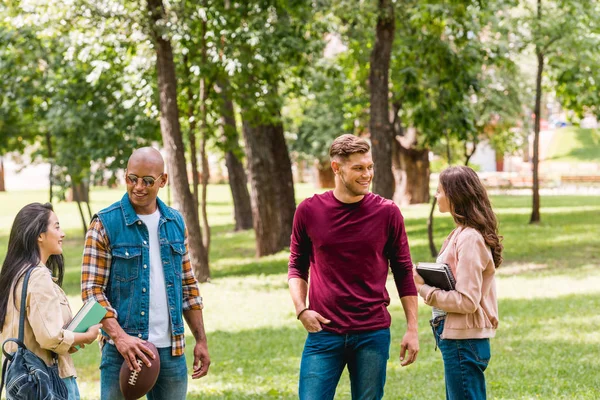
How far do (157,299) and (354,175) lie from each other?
45.4 inches

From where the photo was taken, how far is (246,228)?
104 feet

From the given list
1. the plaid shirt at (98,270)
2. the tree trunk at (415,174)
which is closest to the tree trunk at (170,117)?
the plaid shirt at (98,270)

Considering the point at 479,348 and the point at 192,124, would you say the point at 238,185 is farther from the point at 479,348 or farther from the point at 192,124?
the point at 479,348

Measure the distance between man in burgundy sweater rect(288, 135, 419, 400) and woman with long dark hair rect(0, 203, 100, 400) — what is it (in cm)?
116

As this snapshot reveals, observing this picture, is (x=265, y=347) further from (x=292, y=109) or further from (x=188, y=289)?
(x=292, y=109)

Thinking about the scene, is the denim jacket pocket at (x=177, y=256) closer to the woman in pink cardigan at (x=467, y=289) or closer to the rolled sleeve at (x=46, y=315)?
the rolled sleeve at (x=46, y=315)

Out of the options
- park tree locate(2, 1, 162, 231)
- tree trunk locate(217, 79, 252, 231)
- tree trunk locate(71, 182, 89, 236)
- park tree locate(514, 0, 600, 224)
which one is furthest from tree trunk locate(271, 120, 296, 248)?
tree trunk locate(71, 182, 89, 236)

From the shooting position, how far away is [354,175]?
A: 4953mm

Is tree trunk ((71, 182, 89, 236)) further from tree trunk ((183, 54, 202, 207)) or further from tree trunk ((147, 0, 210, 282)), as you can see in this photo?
tree trunk ((147, 0, 210, 282))

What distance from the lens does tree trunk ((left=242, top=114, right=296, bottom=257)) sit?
22078 millimetres

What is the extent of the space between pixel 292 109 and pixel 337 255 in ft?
124

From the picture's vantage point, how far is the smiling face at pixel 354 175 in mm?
4953

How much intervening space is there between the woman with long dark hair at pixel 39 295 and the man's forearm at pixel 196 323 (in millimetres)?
579

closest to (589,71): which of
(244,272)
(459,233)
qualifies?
(244,272)
